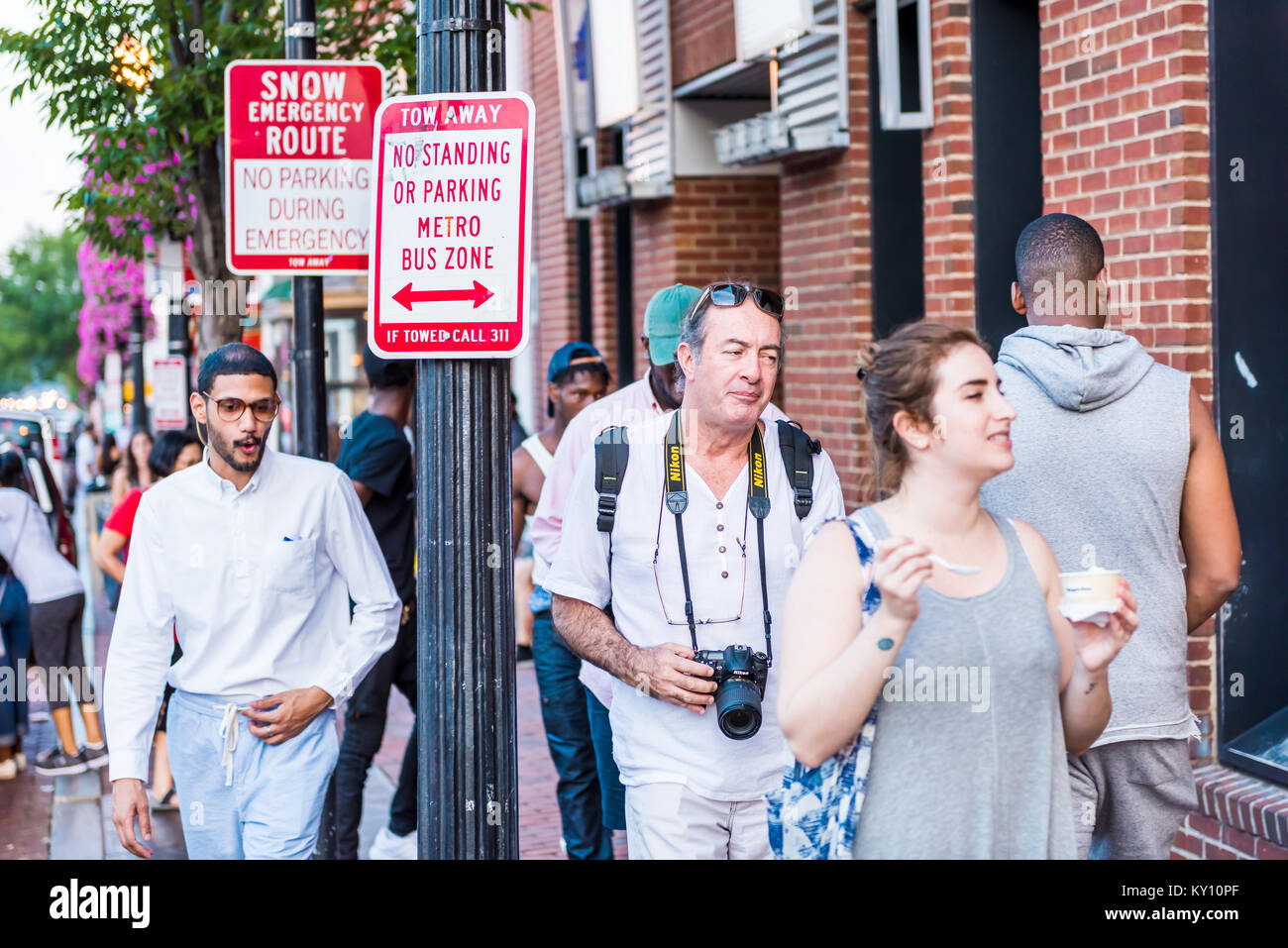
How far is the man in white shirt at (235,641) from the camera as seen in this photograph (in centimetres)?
450

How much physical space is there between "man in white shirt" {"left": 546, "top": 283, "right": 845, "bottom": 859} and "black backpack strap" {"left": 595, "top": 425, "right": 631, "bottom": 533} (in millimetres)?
15

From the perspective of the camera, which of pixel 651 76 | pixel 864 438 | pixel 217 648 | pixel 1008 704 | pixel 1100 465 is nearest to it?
pixel 1008 704

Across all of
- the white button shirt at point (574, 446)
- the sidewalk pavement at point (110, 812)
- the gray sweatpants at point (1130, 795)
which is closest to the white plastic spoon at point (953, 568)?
the gray sweatpants at point (1130, 795)

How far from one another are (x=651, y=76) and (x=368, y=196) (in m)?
6.37

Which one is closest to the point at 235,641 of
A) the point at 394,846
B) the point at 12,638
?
the point at 394,846

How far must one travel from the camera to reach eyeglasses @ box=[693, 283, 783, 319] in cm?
388

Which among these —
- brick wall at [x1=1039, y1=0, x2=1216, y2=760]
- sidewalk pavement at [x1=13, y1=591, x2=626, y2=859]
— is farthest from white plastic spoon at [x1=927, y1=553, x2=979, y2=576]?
sidewalk pavement at [x1=13, y1=591, x2=626, y2=859]

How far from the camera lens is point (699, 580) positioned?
388 cm

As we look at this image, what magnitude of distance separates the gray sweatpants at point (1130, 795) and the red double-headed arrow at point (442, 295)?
1.79 metres

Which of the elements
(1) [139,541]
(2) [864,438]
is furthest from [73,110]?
(1) [139,541]

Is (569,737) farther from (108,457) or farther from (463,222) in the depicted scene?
(108,457)

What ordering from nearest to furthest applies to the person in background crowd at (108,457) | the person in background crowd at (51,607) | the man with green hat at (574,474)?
1. the man with green hat at (574,474)
2. the person in background crowd at (51,607)
3. the person in background crowd at (108,457)

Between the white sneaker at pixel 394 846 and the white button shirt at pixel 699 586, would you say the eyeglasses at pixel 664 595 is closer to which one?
the white button shirt at pixel 699 586
